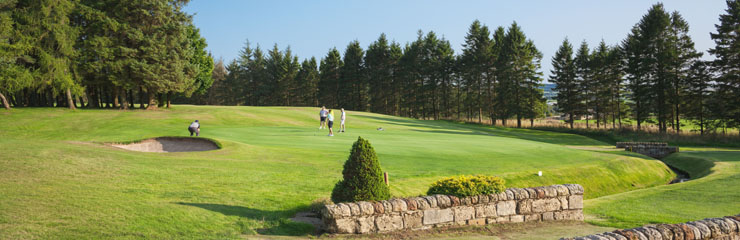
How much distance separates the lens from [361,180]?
988 centimetres

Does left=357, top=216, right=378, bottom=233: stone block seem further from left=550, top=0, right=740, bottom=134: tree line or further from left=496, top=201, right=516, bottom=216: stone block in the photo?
left=550, top=0, right=740, bottom=134: tree line

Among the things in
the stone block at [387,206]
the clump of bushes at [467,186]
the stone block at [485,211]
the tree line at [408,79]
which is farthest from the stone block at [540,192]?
the tree line at [408,79]

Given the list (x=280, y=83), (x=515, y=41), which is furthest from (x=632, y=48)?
(x=280, y=83)

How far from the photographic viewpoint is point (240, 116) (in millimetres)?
44875

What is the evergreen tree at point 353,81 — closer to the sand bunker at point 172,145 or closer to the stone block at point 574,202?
the sand bunker at point 172,145

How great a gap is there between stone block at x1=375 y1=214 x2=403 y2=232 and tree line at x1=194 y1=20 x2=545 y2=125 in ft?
208

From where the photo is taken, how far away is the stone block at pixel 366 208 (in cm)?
913

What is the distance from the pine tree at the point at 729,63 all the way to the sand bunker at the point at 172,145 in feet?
175

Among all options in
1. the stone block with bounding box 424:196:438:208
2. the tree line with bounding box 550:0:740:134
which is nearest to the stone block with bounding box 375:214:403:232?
the stone block with bounding box 424:196:438:208

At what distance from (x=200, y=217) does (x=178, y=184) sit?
3180 mm

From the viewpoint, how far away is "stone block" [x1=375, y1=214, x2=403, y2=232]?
9.31 meters

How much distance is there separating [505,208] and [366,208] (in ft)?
13.5

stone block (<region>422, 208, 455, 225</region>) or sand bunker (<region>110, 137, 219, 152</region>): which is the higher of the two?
sand bunker (<region>110, 137, 219, 152</region>)

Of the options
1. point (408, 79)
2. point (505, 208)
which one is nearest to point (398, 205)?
point (505, 208)
